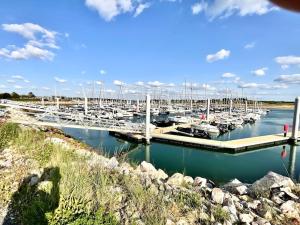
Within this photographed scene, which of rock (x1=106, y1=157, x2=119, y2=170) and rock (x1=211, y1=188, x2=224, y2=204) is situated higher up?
rock (x1=106, y1=157, x2=119, y2=170)

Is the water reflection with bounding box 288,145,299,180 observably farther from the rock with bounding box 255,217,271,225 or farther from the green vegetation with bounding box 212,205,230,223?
the green vegetation with bounding box 212,205,230,223

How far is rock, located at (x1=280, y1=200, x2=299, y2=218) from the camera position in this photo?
5749 millimetres

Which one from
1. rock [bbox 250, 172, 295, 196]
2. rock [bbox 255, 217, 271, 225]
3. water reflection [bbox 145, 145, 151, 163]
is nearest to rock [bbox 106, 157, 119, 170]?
rock [bbox 255, 217, 271, 225]

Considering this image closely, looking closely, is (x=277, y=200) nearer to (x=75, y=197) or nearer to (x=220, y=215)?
(x=220, y=215)

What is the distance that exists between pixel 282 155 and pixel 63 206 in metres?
25.0

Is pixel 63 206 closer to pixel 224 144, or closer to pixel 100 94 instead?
pixel 224 144

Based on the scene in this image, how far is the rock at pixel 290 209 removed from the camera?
18.9 ft

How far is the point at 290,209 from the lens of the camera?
19.5 ft

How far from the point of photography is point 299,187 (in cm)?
769

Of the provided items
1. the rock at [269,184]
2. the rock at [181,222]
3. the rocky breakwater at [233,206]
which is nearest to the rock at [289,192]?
the rocky breakwater at [233,206]

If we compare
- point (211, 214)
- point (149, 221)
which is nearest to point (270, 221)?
point (211, 214)

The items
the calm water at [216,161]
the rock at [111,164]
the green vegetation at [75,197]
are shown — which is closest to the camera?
the green vegetation at [75,197]

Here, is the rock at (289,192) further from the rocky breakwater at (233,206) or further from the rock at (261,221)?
the rock at (261,221)

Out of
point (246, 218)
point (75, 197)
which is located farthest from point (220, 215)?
point (75, 197)
